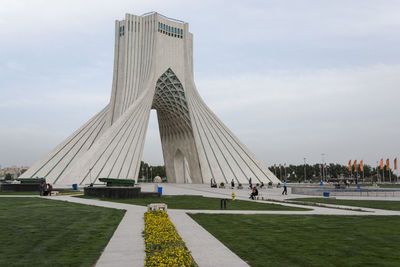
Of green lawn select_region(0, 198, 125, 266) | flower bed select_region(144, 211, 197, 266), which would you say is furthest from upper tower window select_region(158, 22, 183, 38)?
flower bed select_region(144, 211, 197, 266)

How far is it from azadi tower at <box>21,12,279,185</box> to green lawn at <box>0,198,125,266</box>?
2106 cm

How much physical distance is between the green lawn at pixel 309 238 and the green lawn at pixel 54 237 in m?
2.77

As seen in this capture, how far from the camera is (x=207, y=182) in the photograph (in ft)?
136

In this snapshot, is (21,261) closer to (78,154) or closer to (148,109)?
(78,154)

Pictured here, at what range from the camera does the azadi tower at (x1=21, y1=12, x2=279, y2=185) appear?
35.3 m

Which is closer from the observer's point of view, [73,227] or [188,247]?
[188,247]

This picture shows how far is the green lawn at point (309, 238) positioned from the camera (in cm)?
635

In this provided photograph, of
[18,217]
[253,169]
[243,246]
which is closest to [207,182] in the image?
[253,169]

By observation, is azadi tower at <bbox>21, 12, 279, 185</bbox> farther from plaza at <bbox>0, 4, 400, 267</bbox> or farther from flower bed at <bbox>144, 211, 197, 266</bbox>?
flower bed at <bbox>144, 211, 197, 266</bbox>

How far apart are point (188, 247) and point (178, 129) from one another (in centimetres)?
4551

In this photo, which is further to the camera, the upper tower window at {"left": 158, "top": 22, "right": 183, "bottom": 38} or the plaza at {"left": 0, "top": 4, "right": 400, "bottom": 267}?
the upper tower window at {"left": 158, "top": 22, "right": 183, "bottom": 38}

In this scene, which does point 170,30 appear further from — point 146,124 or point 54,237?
point 54,237

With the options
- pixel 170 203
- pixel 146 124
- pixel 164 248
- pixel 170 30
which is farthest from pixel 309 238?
pixel 170 30

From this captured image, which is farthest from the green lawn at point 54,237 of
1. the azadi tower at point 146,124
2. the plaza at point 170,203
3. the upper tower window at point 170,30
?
the upper tower window at point 170,30
